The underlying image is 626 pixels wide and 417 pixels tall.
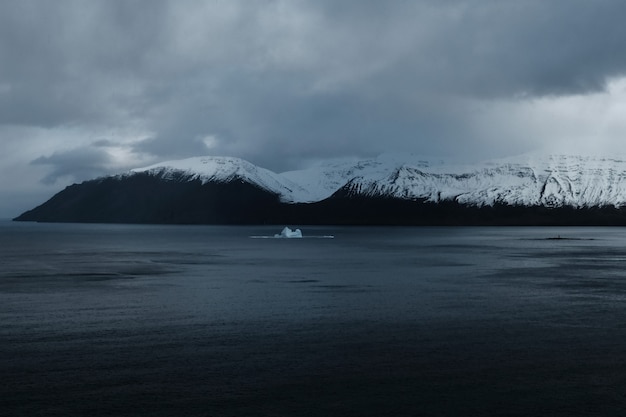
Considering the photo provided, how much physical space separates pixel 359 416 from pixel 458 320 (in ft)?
53.6

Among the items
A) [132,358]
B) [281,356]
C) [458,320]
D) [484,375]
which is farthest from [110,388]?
[458,320]

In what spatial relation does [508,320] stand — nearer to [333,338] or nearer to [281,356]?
[333,338]

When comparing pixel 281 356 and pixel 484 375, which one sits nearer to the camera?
pixel 484 375

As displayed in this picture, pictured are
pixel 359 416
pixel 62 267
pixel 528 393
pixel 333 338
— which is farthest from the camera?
pixel 62 267

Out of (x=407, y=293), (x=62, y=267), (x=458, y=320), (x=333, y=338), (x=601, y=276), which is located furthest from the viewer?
(x=62, y=267)

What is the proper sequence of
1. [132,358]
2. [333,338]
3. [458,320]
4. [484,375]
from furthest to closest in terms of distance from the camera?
[458,320]
[333,338]
[132,358]
[484,375]

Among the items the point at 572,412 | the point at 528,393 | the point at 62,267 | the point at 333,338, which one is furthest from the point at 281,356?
the point at 62,267

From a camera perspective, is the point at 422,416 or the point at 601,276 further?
the point at 601,276

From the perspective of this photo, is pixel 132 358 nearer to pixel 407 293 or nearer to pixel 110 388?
pixel 110 388

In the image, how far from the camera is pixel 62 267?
231ft

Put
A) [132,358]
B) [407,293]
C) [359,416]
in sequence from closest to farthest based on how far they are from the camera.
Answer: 1. [359,416]
2. [132,358]
3. [407,293]

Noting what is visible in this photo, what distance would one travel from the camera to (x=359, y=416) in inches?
744

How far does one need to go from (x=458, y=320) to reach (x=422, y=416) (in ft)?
51.6

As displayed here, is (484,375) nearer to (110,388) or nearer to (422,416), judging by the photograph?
(422,416)
